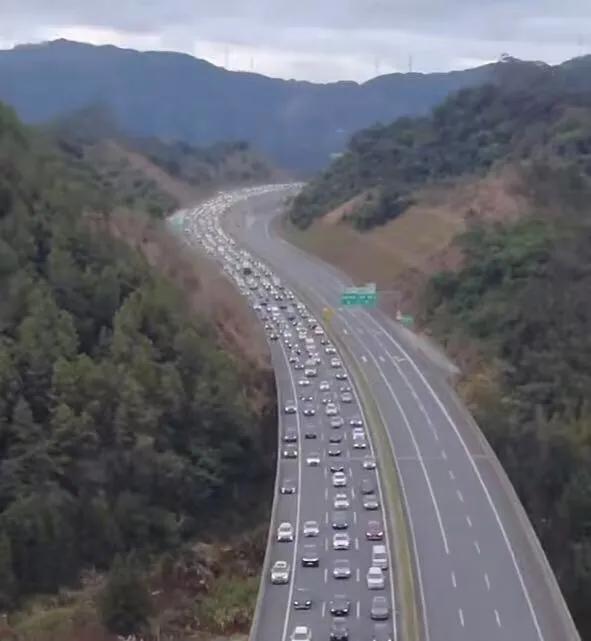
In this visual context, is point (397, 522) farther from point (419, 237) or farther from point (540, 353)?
point (419, 237)

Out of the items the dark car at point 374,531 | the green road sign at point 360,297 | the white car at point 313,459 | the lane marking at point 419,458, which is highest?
the green road sign at point 360,297

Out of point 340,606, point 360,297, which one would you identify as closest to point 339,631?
point 340,606

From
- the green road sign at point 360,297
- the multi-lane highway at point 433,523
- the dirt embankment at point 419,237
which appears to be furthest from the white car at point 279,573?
the dirt embankment at point 419,237

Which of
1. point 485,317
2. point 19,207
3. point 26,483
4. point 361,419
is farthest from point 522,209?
point 26,483

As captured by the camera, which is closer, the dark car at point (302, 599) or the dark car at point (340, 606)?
the dark car at point (340, 606)

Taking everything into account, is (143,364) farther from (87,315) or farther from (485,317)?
(485,317)

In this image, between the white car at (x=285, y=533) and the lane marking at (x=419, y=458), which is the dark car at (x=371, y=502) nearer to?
the lane marking at (x=419, y=458)
